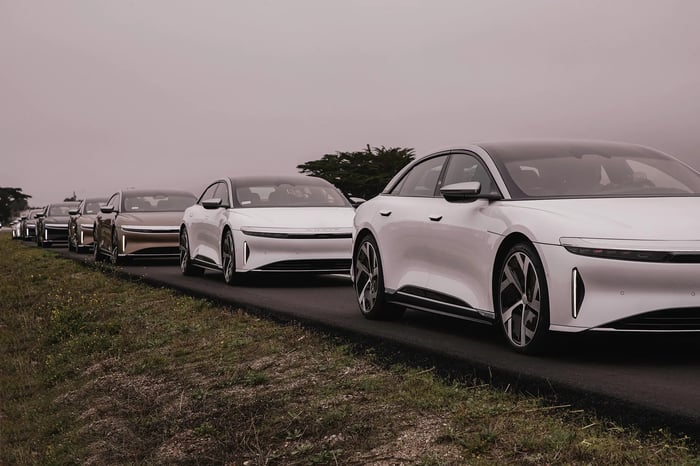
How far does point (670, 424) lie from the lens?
523cm

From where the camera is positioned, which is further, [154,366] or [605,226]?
[154,366]

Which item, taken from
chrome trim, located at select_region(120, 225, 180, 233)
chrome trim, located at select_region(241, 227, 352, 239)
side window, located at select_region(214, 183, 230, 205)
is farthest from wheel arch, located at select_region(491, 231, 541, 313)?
chrome trim, located at select_region(120, 225, 180, 233)

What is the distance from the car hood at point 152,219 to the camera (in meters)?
20.5

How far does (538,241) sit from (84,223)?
22.7 metres

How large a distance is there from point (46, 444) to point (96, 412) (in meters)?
0.52

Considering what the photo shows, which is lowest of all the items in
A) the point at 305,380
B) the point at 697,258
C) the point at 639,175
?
the point at 305,380

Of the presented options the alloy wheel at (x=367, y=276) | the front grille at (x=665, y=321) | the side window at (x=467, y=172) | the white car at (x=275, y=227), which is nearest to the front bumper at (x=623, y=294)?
the front grille at (x=665, y=321)

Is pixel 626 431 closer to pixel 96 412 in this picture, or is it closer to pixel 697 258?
pixel 697 258

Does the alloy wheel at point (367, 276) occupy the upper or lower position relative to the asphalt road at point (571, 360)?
upper

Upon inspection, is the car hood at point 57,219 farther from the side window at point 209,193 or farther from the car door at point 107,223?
the side window at point 209,193

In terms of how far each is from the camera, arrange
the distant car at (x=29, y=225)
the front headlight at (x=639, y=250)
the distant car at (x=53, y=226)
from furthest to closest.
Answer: the distant car at (x=29, y=225) < the distant car at (x=53, y=226) < the front headlight at (x=639, y=250)

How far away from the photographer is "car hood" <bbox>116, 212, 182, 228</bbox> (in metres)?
20.5

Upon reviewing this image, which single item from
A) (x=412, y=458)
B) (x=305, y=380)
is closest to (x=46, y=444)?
(x=305, y=380)

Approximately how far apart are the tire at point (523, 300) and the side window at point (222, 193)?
8335 millimetres
